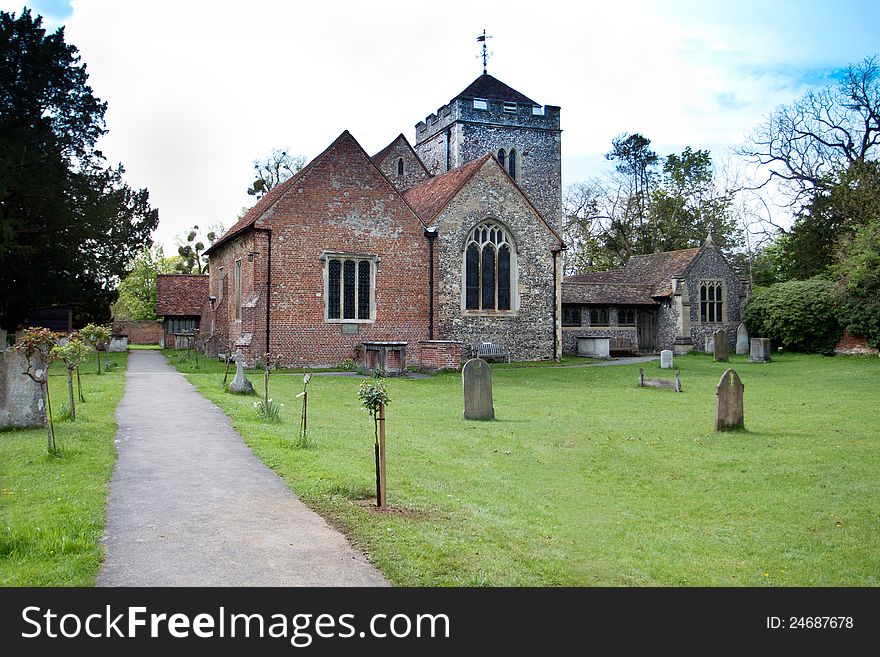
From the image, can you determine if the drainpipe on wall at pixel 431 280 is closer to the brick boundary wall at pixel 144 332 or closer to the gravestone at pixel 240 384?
the gravestone at pixel 240 384

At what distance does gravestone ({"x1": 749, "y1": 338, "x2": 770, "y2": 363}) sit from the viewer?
34.6 metres

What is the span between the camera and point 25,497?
7652 millimetres

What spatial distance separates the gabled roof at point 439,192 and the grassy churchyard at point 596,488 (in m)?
13.1

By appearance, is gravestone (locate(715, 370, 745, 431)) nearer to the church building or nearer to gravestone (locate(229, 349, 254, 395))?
gravestone (locate(229, 349, 254, 395))

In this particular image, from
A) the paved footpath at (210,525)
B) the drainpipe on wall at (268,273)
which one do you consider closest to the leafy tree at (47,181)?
the drainpipe on wall at (268,273)

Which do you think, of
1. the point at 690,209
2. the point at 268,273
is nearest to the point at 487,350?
the point at 268,273

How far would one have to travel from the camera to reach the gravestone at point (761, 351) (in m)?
34.6

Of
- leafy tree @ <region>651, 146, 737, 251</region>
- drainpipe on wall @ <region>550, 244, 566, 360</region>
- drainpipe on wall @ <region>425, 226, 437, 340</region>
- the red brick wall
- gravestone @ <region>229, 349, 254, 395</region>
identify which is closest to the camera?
gravestone @ <region>229, 349, 254, 395</region>

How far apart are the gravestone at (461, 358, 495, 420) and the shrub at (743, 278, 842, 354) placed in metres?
28.1

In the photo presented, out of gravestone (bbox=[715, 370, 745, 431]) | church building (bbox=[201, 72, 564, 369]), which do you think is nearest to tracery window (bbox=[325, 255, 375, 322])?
church building (bbox=[201, 72, 564, 369])

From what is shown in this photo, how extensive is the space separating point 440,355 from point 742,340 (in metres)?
22.9

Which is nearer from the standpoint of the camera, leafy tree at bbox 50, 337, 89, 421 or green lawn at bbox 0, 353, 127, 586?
green lawn at bbox 0, 353, 127, 586

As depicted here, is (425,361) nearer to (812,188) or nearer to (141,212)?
(141,212)
